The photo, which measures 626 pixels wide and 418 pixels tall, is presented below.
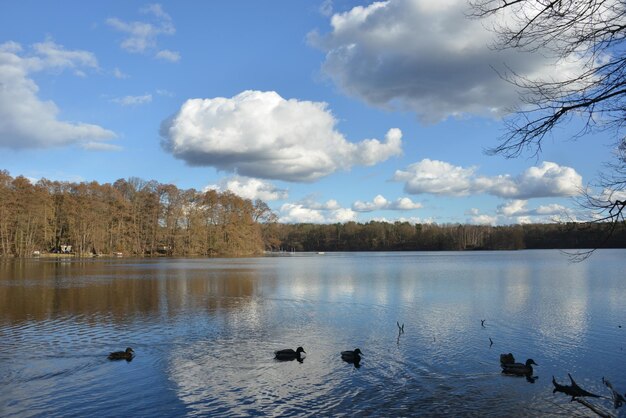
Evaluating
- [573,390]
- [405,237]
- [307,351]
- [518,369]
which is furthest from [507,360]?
[405,237]

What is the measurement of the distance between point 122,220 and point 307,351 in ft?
300

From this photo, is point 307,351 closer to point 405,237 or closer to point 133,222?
point 133,222

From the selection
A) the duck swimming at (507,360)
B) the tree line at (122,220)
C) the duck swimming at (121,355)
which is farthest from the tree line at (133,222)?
the duck swimming at (121,355)

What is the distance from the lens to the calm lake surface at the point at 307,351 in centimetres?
1004

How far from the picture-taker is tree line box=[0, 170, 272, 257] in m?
80.3

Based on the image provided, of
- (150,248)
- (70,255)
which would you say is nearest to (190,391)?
(70,255)

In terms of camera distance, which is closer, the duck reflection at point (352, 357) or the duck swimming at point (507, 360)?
the duck swimming at point (507, 360)

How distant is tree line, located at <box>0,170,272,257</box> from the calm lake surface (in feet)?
199

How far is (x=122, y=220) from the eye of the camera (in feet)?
319

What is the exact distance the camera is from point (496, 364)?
1301cm

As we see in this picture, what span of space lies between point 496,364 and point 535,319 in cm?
817

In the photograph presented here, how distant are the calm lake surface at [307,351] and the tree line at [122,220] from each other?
199ft

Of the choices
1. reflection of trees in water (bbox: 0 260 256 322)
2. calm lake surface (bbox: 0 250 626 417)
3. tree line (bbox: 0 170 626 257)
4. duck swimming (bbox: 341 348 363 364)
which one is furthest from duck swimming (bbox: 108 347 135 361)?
tree line (bbox: 0 170 626 257)

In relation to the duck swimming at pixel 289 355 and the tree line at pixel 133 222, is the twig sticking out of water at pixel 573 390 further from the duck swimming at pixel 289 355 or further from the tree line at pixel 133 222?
the tree line at pixel 133 222
